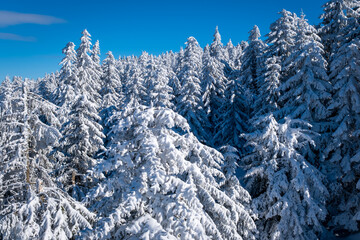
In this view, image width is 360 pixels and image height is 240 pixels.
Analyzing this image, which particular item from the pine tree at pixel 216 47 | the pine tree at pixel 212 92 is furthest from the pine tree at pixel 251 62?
the pine tree at pixel 216 47

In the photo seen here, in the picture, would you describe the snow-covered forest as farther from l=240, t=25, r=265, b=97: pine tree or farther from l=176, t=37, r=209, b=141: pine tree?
l=240, t=25, r=265, b=97: pine tree

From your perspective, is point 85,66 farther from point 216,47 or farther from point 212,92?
point 216,47

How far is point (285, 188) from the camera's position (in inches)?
581

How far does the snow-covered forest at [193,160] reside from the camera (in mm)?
8672

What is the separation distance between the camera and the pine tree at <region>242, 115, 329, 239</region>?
1453 cm

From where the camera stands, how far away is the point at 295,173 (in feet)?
48.6

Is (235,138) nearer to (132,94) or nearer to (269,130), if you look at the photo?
(132,94)

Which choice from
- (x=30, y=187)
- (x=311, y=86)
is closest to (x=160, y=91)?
(x=311, y=86)

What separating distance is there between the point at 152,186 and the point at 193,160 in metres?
3.09

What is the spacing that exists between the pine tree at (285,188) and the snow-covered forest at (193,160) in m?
0.07

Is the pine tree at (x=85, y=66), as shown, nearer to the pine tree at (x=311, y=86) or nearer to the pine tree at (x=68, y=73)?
the pine tree at (x=68, y=73)

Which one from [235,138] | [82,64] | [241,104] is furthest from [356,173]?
[82,64]


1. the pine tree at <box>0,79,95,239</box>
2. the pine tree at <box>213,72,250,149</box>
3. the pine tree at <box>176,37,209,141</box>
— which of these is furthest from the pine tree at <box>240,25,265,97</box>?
the pine tree at <box>0,79,95,239</box>

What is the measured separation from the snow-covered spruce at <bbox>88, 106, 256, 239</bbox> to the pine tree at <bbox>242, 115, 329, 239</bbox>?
512 centimetres
